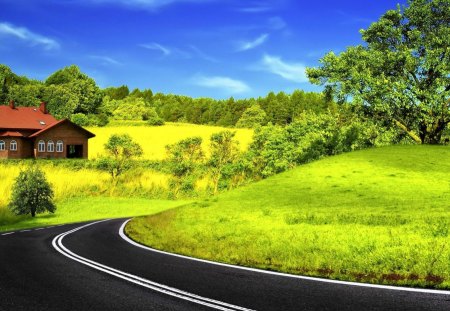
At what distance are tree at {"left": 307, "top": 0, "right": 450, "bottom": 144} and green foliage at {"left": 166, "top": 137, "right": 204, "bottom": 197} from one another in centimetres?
2064

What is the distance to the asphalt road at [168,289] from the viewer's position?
8133 mm

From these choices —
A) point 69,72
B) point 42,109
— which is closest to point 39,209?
point 42,109

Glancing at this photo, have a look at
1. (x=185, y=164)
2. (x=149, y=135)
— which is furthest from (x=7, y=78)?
(x=185, y=164)

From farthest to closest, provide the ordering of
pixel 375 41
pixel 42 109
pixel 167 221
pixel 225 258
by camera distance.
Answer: pixel 42 109 < pixel 375 41 < pixel 167 221 < pixel 225 258

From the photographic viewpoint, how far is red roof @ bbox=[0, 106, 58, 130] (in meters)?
80.9

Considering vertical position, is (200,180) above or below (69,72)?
below

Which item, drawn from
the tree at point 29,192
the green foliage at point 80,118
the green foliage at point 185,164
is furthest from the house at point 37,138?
the tree at point 29,192

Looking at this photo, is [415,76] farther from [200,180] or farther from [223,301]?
[223,301]

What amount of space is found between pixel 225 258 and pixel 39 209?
31.2 metres

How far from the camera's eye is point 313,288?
945cm

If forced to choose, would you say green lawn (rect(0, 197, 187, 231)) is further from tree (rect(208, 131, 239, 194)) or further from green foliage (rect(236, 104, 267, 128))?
green foliage (rect(236, 104, 267, 128))

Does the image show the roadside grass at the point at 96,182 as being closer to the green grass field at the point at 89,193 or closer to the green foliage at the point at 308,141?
the green grass field at the point at 89,193

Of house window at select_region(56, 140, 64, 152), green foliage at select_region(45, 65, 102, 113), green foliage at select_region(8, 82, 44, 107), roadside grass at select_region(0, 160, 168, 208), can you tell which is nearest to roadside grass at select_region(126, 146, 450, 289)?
roadside grass at select_region(0, 160, 168, 208)

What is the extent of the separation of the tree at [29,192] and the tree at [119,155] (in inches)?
771
